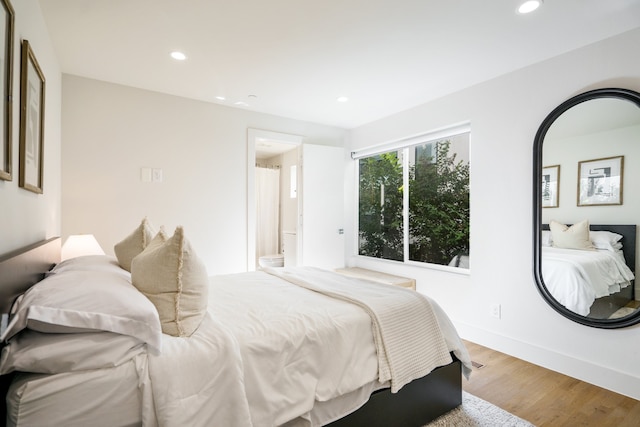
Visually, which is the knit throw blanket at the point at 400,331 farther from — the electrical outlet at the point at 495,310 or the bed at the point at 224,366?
the electrical outlet at the point at 495,310

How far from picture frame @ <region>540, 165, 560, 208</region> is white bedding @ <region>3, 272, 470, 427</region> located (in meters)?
1.55

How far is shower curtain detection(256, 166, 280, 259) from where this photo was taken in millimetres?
6500

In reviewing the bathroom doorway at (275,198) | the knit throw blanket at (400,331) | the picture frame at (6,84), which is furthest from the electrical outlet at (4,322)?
the bathroom doorway at (275,198)

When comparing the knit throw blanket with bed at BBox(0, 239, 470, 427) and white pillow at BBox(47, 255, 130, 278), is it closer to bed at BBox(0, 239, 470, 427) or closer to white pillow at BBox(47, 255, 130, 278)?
bed at BBox(0, 239, 470, 427)

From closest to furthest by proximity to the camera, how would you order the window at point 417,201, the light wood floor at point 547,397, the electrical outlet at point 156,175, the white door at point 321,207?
the light wood floor at point 547,397
the electrical outlet at point 156,175
the window at point 417,201
the white door at point 321,207

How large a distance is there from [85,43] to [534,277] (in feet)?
13.3

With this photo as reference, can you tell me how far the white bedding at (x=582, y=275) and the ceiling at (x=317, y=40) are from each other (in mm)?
1616

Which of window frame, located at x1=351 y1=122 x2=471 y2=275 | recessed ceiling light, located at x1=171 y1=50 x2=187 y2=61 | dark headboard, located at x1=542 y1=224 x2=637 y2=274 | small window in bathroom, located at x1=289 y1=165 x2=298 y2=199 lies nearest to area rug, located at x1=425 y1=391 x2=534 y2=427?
dark headboard, located at x1=542 y1=224 x2=637 y2=274

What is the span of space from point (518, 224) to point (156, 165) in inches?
142

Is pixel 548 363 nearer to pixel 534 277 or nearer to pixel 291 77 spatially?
pixel 534 277

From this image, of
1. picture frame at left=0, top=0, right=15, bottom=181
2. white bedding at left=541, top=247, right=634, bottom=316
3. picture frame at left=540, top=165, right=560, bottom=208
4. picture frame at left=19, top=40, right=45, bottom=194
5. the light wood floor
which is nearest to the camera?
picture frame at left=0, top=0, right=15, bottom=181

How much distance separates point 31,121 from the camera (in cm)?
183

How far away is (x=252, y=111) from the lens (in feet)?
13.1

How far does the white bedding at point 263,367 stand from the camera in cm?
111
